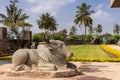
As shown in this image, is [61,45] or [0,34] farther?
[0,34]

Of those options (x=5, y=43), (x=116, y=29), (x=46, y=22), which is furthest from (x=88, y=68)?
(x=116, y=29)

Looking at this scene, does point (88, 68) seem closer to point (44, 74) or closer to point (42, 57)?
point (42, 57)

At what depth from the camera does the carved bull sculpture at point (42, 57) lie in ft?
28.3

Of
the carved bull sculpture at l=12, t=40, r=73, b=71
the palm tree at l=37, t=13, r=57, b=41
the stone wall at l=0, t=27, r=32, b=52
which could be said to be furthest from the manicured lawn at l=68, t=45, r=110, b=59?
the palm tree at l=37, t=13, r=57, b=41

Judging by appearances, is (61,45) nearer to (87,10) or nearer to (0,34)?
(0,34)

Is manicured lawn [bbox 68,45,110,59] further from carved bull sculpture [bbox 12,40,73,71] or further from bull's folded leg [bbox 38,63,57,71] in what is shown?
bull's folded leg [bbox 38,63,57,71]

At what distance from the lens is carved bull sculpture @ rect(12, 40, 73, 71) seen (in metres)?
8.62

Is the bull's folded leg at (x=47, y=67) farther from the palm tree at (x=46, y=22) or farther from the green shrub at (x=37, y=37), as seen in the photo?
the palm tree at (x=46, y=22)

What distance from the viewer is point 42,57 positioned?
8.63 meters

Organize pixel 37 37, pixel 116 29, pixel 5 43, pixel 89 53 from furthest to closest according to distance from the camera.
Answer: pixel 116 29, pixel 37 37, pixel 5 43, pixel 89 53

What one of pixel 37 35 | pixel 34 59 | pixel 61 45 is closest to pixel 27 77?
pixel 34 59

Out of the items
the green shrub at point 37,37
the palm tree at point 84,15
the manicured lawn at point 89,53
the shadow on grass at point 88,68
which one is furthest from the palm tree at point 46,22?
the shadow on grass at point 88,68

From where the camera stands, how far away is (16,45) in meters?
27.3

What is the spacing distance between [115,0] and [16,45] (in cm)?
2045
